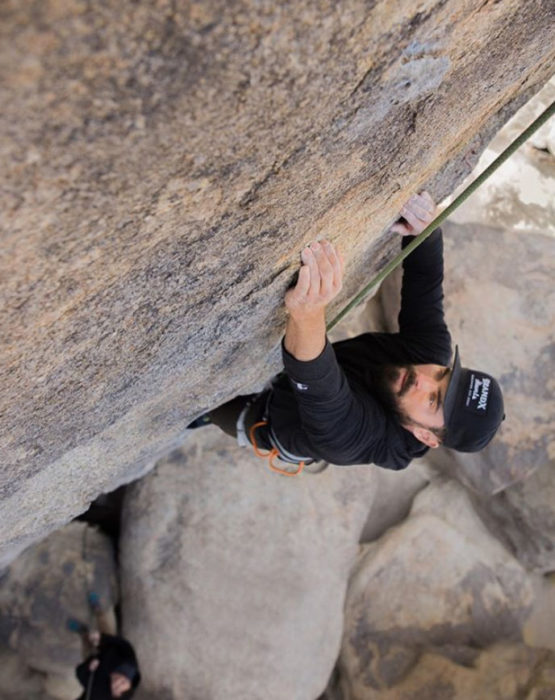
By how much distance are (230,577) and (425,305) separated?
5.36ft

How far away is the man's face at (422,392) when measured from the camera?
5.82 ft

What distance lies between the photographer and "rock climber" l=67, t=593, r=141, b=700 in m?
2.71

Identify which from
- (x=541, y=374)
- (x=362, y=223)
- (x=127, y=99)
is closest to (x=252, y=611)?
(x=541, y=374)

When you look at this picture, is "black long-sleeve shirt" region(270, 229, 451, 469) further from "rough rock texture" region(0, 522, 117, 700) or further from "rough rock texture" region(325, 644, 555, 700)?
"rough rock texture" region(325, 644, 555, 700)

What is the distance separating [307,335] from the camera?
148 cm

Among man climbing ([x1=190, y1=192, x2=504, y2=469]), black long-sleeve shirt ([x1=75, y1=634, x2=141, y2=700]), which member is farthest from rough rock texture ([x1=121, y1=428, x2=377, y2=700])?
man climbing ([x1=190, y1=192, x2=504, y2=469])

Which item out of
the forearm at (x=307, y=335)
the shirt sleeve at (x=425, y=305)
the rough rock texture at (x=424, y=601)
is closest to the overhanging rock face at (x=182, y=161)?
the forearm at (x=307, y=335)

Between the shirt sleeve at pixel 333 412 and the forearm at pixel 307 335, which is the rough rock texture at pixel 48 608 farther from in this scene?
the forearm at pixel 307 335

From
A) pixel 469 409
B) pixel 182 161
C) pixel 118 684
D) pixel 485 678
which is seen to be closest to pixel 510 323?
pixel 469 409

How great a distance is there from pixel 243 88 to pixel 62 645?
291cm

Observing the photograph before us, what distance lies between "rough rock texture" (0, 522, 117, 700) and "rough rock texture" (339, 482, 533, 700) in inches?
51.2

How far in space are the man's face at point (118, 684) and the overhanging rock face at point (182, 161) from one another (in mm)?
1497

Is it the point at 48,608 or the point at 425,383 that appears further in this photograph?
the point at 48,608

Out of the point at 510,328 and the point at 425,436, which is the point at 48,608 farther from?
the point at 510,328
